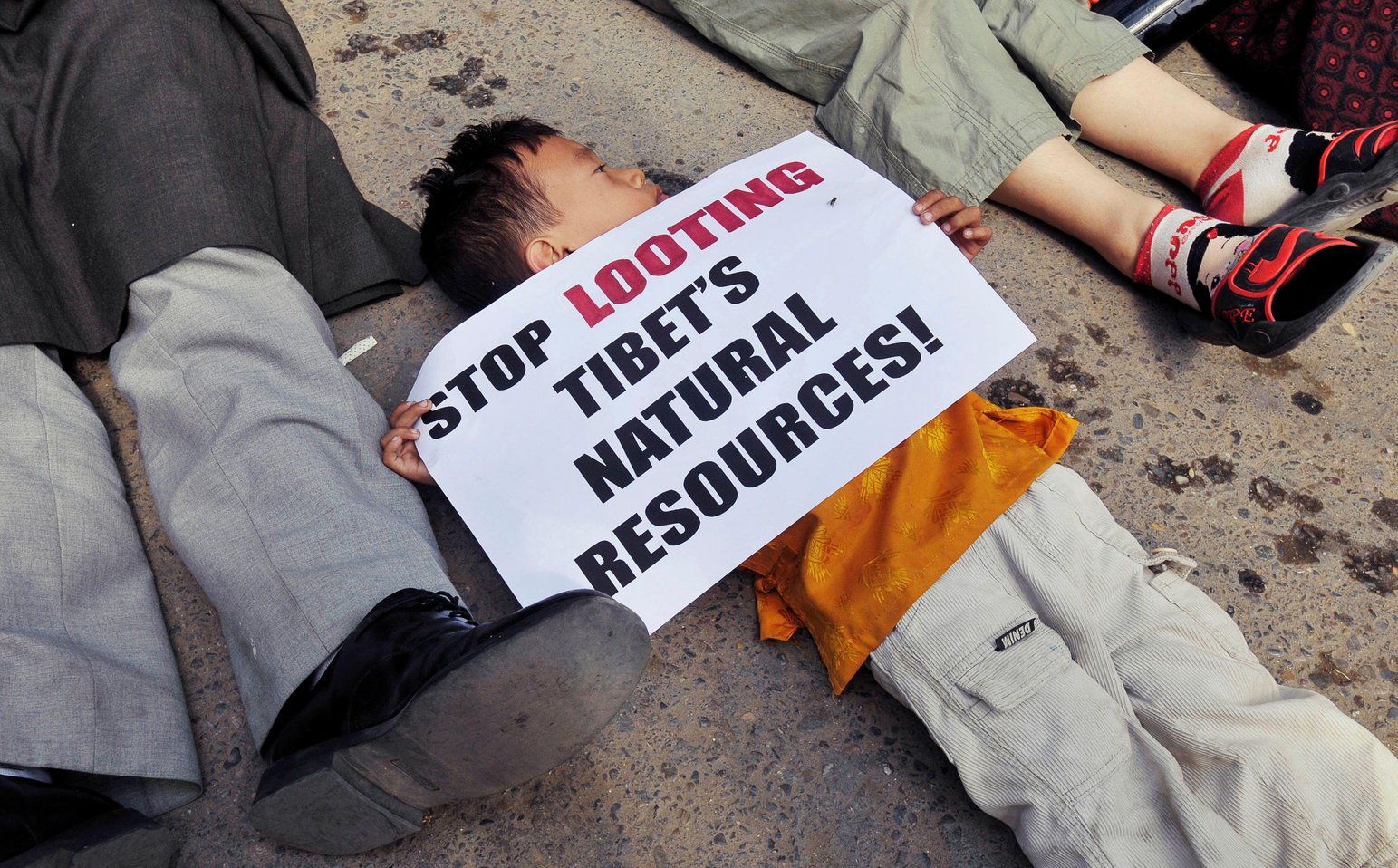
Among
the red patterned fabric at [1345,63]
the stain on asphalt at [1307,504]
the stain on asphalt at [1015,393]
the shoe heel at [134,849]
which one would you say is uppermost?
the red patterned fabric at [1345,63]

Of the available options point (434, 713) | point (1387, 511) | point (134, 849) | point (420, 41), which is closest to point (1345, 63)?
point (1387, 511)

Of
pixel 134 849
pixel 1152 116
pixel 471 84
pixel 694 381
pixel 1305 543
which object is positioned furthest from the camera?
pixel 471 84

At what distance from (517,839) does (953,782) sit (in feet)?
1.49

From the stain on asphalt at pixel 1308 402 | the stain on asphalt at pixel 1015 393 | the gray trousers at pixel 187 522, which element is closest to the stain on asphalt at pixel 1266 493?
the stain on asphalt at pixel 1308 402

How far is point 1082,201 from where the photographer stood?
4.60 ft

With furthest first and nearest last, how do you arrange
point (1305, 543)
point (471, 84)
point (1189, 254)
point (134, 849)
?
1. point (471, 84)
2. point (1189, 254)
3. point (1305, 543)
4. point (134, 849)

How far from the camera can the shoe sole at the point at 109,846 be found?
768 mm

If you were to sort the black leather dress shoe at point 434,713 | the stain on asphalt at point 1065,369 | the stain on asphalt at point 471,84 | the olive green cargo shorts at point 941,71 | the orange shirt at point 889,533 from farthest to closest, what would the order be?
the stain on asphalt at point 471,84 < the olive green cargo shorts at point 941,71 < the stain on asphalt at point 1065,369 < the orange shirt at point 889,533 < the black leather dress shoe at point 434,713

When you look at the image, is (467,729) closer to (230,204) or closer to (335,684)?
(335,684)

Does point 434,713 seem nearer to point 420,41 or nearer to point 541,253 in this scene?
point 541,253

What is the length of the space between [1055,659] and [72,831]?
3.01 ft

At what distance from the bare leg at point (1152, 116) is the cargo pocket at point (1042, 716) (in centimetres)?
90

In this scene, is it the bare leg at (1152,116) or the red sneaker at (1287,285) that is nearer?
the red sneaker at (1287,285)

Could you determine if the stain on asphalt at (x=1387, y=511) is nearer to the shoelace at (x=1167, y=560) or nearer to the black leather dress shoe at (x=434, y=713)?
the shoelace at (x=1167, y=560)
